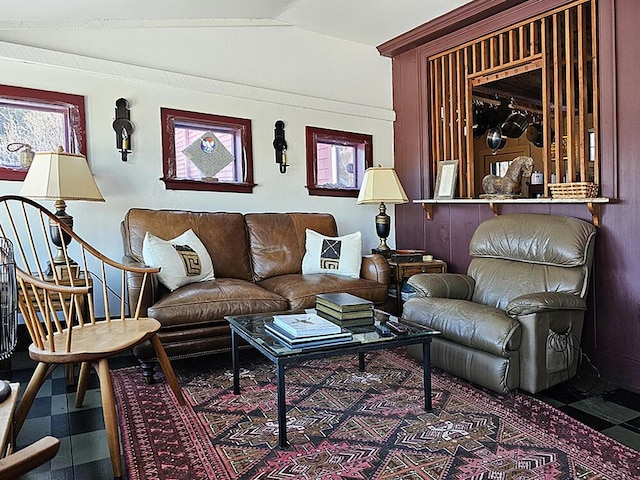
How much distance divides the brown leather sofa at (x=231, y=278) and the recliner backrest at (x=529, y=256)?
744mm

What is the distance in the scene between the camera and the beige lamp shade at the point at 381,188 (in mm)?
4293

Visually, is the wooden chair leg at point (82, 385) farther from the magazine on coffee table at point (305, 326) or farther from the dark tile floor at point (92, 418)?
the magazine on coffee table at point (305, 326)

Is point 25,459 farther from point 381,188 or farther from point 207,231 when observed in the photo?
point 381,188

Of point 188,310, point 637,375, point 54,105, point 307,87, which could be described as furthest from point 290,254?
point 637,375

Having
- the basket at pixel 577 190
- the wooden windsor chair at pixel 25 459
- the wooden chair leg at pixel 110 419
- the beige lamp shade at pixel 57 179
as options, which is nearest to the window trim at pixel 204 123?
the beige lamp shade at pixel 57 179

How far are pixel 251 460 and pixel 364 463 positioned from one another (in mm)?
454

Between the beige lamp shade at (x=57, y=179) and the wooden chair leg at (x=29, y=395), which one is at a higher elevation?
the beige lamp shade at (x=57, y=179)

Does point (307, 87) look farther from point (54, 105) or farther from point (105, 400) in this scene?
point (105, 400)

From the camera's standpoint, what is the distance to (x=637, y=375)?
2914mm

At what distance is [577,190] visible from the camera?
3102 mm

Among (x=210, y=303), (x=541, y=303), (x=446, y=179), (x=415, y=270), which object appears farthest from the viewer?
(x=446, y=179)

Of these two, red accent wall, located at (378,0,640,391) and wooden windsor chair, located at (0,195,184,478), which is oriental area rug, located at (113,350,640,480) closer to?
wooden windsor chair, located at (0,195,184,478)

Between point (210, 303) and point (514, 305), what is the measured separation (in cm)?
172

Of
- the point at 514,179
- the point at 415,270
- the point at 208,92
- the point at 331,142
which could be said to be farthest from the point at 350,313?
the point at 331,142
